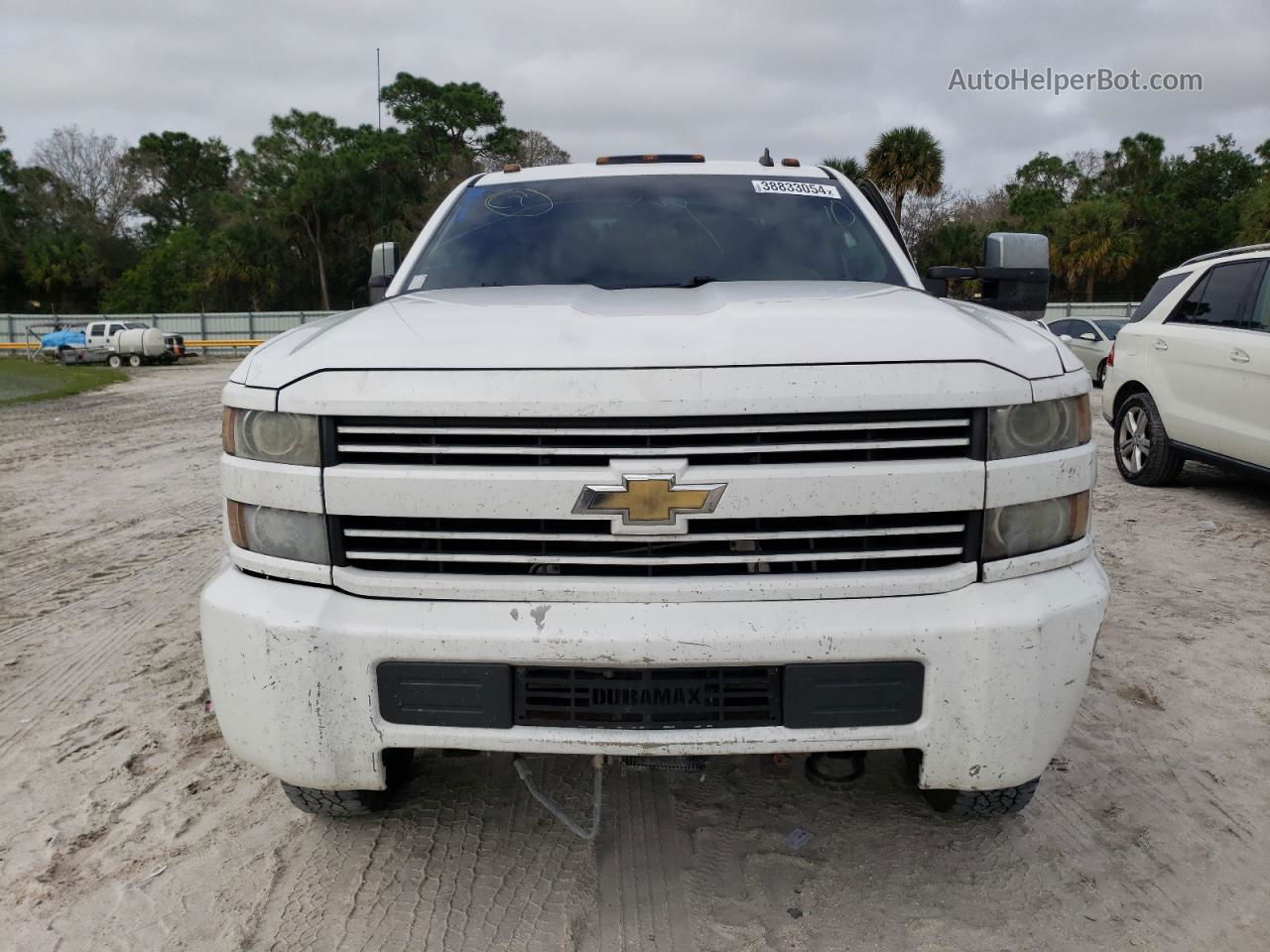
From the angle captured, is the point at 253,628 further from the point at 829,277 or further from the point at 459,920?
the point at 829,277

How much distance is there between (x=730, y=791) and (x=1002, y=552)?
1.18m

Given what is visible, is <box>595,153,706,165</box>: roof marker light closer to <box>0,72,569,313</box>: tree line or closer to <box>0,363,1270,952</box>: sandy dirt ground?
<box>0,363,1270,952</box>: sandy dirt ground

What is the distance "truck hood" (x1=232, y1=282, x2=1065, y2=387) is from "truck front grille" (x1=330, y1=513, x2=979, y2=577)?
0.34 m

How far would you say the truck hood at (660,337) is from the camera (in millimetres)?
2031

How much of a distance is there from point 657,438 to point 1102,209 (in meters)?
44.8

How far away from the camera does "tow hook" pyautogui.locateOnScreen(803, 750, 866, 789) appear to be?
2840mm

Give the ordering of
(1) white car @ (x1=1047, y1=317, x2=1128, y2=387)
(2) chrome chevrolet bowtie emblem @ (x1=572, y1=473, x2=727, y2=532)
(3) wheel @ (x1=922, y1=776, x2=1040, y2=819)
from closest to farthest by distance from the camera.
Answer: (2) chrome chevrolet bowtie emblem @ (x1=572, y1=473, x2=727, y2=532), (3) wheel @ (x1=922, y1=776, x2=1040, y2=819), (1) white car @ (x1=1047, y1=317, x2=1128, y2=387)

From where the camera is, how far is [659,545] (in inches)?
79.8

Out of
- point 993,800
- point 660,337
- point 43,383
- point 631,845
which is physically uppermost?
point 660,337

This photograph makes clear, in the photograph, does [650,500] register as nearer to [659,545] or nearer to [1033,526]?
[659,545]

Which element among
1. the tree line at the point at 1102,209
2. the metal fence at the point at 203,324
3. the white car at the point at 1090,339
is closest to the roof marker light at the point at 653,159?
the white car at the point at 1090,339

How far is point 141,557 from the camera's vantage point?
215 inches

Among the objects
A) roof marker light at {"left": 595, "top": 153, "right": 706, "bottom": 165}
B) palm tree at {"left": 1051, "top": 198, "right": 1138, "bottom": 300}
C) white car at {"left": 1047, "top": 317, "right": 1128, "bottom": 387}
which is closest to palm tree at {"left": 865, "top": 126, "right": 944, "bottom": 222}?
palm tree at {"left": 1051, "top": 198, "right": 1138, "bottom": 300}

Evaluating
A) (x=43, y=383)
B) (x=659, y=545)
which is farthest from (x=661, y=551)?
(x=43, y=383)
